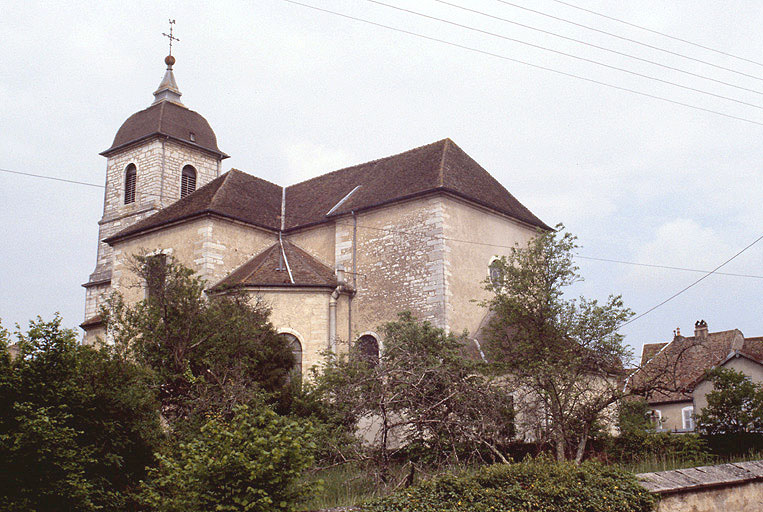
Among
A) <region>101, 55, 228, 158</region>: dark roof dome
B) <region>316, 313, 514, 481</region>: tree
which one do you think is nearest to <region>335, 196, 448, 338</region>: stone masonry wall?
<region>316, 313, 514, 481</region>: tree

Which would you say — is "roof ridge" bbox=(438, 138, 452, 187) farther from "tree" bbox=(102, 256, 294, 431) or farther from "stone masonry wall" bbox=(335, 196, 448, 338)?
"tree" bbox=(102, 256, 294, 431)

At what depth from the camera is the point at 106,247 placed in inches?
1362

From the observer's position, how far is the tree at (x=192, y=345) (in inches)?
579

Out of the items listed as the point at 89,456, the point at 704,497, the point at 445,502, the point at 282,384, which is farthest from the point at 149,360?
the point at 704,497

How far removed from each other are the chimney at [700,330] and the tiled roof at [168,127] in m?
25.6

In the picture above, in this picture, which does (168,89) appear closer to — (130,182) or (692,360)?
(130,182)

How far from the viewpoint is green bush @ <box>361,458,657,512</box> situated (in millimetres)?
7453

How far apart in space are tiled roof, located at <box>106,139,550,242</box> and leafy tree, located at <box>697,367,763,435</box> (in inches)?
379

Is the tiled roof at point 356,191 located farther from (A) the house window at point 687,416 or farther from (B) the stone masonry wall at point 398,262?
(A) the house window at point 687,416

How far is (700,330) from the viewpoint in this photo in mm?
37094

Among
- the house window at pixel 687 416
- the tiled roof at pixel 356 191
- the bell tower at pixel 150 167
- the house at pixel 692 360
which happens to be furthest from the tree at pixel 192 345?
the house window at pixel 687 416

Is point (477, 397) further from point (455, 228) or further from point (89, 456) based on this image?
point (455, 228)

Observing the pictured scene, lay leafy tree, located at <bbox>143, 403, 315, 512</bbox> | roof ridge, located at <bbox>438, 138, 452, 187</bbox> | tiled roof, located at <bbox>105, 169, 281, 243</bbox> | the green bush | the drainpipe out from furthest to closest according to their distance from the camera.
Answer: tiled roof, located at <bbox>105, 169, 281, 243</bbox> → roof ridge, located at <bbox>438, 138, 452, 187</bbox> → the drainpipe → the green bush → leafy tree, located at <bbox>143, 403, 315, 512</bbox>

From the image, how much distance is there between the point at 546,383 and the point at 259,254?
13.1 meters
